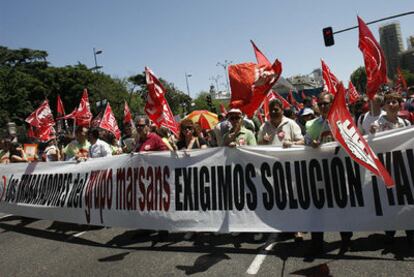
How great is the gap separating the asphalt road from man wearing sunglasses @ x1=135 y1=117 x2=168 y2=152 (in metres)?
1.37

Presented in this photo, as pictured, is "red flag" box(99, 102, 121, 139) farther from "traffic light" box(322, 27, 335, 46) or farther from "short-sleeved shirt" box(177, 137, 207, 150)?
A: "traffic light" box(322, 27, 335, 46)

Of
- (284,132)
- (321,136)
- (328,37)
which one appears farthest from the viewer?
(328,37)

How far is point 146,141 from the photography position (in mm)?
6176

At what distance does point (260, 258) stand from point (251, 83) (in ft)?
8.44

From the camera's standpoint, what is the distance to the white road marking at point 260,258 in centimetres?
428

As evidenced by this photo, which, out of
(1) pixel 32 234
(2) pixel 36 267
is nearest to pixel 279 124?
(2) pixel 36 267

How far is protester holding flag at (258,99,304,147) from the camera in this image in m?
5.17

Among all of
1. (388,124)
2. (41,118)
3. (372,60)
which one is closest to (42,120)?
(41,118)

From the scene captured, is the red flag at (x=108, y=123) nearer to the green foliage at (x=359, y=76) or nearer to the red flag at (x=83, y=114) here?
the red flag at (x=83, y=114)

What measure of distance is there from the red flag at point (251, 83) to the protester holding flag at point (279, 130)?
0.52m

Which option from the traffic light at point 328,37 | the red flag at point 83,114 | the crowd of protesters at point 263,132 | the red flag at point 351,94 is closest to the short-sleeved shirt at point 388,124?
the crowd of protesters at point 263,132

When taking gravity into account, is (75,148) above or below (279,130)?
above

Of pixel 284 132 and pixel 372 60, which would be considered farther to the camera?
pixel 372 60

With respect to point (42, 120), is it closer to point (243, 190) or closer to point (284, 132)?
point (243, 190)
